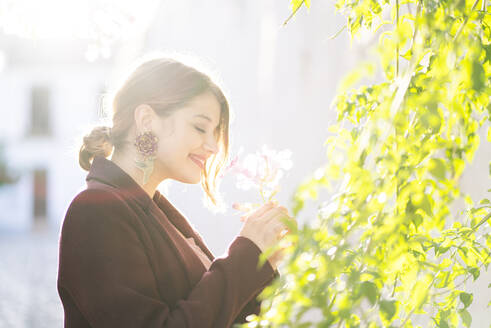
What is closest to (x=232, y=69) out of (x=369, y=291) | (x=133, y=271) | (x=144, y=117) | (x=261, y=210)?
(x=144, y=117)

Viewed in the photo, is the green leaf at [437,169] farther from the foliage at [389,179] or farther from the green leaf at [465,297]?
the green leaf at [465,297]

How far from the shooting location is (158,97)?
5.91ft

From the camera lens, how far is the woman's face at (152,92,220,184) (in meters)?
1.76

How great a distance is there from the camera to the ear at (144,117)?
179 centimetres

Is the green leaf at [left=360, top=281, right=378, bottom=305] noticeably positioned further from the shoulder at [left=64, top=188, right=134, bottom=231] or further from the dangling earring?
the dangling earring

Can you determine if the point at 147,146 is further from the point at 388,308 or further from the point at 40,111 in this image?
the point at 40,111

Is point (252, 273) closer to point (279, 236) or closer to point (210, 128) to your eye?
point (279, 236)

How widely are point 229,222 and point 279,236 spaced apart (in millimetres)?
4872

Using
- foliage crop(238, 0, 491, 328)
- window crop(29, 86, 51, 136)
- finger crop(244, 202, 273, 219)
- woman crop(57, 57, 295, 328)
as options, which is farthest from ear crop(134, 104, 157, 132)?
window crop(29, 86, 51, 136)

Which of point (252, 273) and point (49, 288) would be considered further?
point (49, 288)

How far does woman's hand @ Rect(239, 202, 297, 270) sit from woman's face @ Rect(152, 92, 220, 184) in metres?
0.24

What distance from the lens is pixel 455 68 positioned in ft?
3.20

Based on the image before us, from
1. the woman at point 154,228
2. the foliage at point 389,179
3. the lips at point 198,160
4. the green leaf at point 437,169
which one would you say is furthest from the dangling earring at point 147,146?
the green leaf at point 437,169

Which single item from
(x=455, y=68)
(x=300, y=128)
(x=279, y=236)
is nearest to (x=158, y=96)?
(x=279, y=236)
